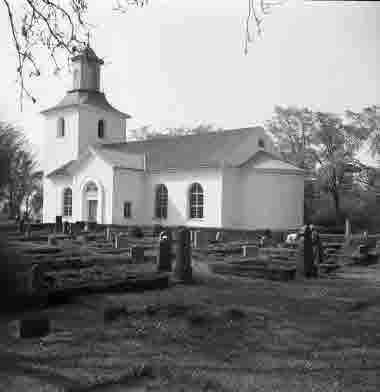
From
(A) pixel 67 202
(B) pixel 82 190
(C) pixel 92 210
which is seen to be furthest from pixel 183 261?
(A) pixel 67 202

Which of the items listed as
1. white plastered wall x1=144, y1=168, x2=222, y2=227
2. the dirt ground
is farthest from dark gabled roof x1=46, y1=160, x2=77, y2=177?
the dirt ground

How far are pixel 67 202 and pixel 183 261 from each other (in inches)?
1006

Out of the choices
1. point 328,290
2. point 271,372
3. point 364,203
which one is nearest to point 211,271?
point 328,290

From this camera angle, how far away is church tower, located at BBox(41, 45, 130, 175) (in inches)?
1404

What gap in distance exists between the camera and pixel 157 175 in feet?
104

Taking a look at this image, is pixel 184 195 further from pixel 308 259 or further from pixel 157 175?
pixel 308 259

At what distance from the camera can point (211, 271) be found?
41.4 ft

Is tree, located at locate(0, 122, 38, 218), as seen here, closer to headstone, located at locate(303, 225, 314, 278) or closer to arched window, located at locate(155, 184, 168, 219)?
arched window, located at locate(155, 184, 168, 219)

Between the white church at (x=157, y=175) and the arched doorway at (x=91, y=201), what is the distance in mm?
70

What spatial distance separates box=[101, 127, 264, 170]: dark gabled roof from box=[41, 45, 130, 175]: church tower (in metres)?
2.49

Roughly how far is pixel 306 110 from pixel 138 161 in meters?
18.1

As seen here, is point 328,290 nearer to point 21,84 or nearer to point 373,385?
point 373,385

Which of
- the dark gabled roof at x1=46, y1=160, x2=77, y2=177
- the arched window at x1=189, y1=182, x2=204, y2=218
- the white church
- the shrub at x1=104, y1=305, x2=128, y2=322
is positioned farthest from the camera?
the dark gabled roof at x1=46, y1=160, x2=77, y2=177

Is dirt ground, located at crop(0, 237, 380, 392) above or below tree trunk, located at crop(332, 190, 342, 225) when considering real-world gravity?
below
